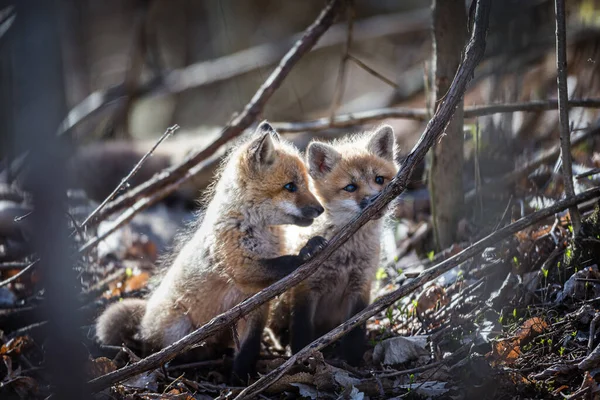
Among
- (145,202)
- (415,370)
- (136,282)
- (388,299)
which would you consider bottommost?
(415,370)

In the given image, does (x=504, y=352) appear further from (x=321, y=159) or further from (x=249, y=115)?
(x=249, y=115)

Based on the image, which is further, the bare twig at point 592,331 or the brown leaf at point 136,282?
the brown leaf at point 136,282

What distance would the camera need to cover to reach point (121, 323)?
16.4 ft

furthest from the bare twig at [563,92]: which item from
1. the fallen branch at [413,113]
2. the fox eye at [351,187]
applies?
the fox eye at [351,187]

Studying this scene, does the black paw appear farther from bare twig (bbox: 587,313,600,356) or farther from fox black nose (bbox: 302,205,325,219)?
bare twig (bbox: 587,313,600,356)

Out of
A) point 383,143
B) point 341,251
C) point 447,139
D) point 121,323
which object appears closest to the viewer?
point 341,251

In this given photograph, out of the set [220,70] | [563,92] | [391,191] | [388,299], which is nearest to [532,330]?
[388,299]

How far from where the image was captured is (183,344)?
3666 millimetres

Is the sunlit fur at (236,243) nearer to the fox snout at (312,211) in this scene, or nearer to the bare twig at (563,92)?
the fox snout at (312,211)

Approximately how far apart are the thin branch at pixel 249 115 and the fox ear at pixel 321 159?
125 centimetres

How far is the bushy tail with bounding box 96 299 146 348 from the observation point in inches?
193

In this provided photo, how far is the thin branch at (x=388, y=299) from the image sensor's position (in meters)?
3.65

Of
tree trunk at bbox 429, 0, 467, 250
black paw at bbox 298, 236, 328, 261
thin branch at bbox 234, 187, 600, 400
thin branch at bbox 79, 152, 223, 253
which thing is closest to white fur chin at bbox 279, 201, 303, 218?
black paw at bbox 298, 236, 328, 261

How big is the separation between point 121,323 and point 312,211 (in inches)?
76.6
